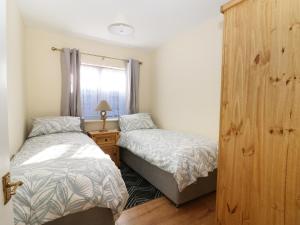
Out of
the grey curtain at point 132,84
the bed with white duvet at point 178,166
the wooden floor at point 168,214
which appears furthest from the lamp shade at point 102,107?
the wooden floor at point 168,214

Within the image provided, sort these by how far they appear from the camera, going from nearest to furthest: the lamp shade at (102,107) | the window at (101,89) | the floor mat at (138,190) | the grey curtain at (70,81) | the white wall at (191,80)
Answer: the floor mat at (138,190) < the white wall at (191,80) < the grey curtain at (70,81) < the lamp shade at (102,107) < the window at (101,89)

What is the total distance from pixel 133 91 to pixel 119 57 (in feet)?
2.54

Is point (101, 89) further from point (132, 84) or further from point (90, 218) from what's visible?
point (90, 218)

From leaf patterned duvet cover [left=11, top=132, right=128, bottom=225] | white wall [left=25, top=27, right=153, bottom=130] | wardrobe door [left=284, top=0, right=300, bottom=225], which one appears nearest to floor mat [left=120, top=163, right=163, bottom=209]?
leaf patterned duvet cover [left=11, top=132, right=128, bottom=225]

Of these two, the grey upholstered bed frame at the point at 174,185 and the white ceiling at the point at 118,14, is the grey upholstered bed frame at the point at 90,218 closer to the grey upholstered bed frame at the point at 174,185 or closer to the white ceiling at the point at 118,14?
the grey upholstered bed frame at the point at 174,185

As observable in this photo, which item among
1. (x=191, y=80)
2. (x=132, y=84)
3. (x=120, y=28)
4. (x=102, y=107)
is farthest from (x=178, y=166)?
(x=132, y=84)

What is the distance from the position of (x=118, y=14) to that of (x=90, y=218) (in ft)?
8.04

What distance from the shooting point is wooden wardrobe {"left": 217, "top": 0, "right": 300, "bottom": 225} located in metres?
0.75

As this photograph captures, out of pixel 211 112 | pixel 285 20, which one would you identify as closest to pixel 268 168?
pixel 285 20

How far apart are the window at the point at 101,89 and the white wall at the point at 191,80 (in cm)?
82

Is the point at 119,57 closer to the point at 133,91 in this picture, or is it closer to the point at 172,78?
the point at 133,91

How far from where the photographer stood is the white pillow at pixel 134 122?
11.2 feet

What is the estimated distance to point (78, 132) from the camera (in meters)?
2.92

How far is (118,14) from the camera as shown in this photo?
2.43 meters
